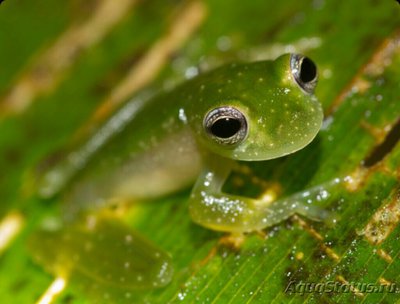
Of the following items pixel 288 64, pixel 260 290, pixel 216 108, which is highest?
pixel 288 64

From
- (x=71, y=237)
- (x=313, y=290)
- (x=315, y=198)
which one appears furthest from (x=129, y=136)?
(x=313, y=290)

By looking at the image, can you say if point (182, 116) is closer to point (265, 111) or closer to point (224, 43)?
point (265, 111)

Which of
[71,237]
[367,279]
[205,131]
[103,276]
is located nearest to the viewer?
[367,279]

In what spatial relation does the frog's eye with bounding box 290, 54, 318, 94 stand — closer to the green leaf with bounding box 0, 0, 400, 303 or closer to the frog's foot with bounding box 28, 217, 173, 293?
the green leaf with bounding box 0, 0, 400, 303

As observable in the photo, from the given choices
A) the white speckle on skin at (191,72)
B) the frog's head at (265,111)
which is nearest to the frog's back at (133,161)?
the white speckle on skin at (191,72)

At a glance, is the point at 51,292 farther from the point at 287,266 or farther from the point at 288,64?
the point at 288,64

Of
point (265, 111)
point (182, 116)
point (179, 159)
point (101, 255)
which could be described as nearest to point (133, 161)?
point (179, 159)

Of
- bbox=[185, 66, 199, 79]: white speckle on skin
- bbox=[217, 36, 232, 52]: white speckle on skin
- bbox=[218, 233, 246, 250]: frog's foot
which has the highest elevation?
bbox=[217, 36, 232, 52]: white speckle on skin

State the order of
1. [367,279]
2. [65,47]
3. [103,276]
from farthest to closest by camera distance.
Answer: [65,47] < [103,276] < [367,279]

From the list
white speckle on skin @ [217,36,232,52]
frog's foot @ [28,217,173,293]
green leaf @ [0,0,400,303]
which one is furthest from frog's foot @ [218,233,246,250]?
white speckle on skin @ [217,36,232,52]
